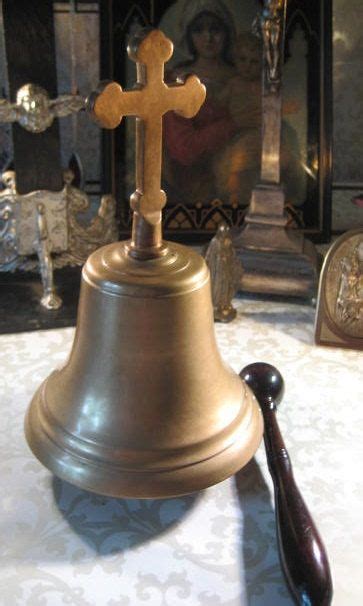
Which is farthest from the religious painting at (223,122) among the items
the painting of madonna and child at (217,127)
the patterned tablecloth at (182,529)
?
the patterned tablecloth at (182,529)

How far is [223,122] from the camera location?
122 centimetres

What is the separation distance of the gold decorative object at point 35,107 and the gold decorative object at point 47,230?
0.09m

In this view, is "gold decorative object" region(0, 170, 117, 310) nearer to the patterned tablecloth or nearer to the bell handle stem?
the patterned tablecloth

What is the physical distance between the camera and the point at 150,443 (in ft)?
2.01

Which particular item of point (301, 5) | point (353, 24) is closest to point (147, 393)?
point (301, 5)

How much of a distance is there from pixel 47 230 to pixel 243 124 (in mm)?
401

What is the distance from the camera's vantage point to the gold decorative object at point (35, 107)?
3.17 ft

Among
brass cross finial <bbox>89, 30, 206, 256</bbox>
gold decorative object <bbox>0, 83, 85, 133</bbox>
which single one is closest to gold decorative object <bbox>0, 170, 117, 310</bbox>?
gold decorative object <bbox>0, 83, 85, 133</bbox>

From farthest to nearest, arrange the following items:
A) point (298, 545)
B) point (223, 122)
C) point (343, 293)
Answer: point (223, 122)
point (343, 293)
point (298, 545)

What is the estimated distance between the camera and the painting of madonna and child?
1189 mm

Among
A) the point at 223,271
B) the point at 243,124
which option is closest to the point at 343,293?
the point at 223,271

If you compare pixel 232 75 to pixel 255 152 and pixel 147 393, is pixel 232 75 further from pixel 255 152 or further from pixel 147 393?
pixel 147 393

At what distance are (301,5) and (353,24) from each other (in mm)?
155

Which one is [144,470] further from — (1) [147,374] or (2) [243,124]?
(2) [243,124]
